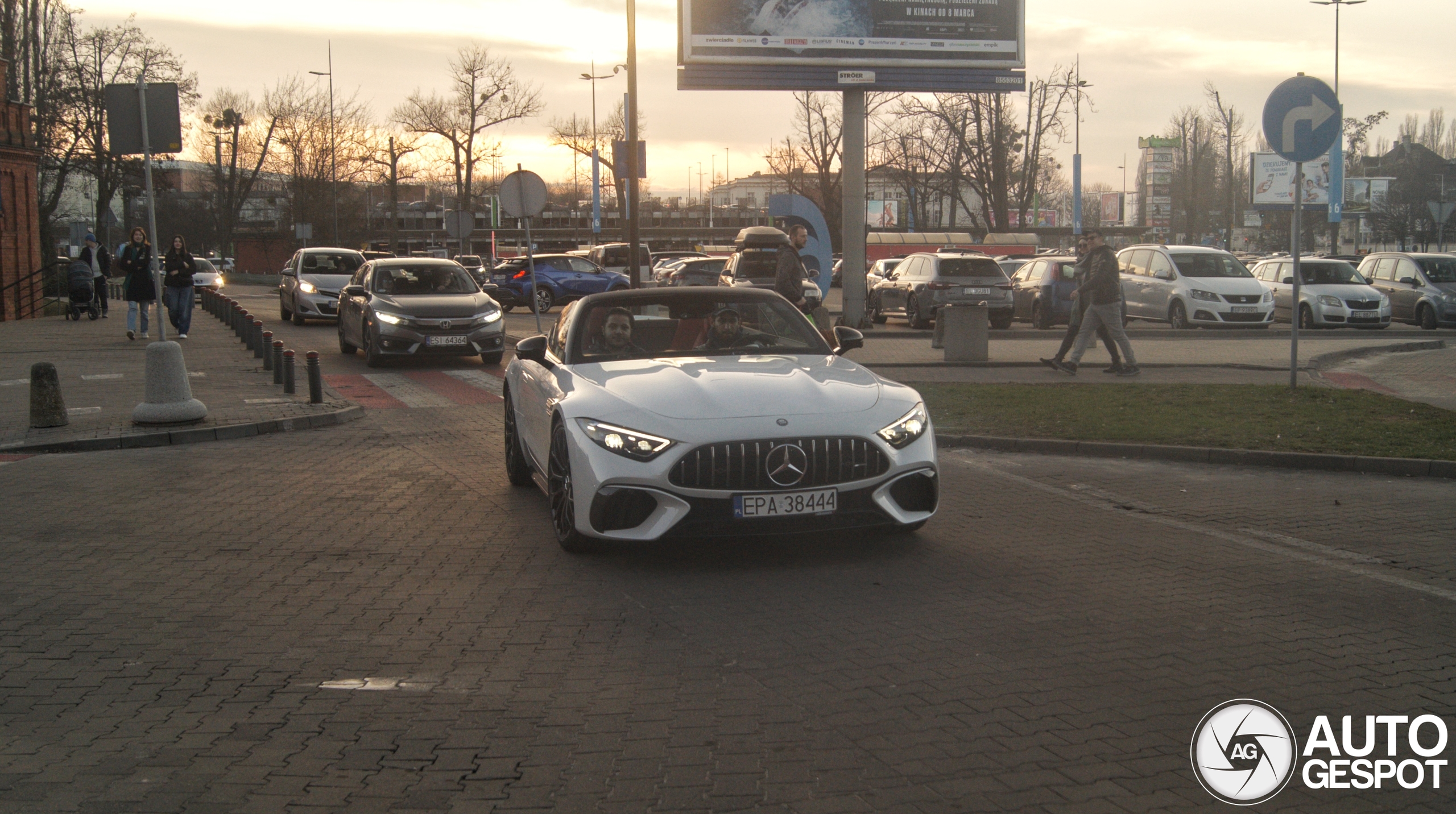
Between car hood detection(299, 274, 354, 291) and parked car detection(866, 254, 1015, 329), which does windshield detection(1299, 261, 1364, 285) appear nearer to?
parked car detection(866, 254, 1015, 329)

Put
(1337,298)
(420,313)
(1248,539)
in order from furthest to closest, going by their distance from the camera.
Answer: (1337,298), (420,313), (1248,539)

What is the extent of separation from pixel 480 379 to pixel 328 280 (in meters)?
12.2

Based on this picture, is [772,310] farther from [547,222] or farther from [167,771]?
[547,222]

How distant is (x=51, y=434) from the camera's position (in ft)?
36.3

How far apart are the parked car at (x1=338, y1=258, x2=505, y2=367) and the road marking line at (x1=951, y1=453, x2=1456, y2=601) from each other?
10553mm

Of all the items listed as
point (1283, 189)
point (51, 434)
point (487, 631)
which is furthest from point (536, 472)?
point (1283, 189)

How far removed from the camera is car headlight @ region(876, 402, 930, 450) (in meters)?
6.21

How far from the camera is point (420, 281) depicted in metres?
19.3

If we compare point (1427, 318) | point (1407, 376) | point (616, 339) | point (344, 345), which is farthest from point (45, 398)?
point (1427, 318)

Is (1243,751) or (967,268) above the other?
(967,268)

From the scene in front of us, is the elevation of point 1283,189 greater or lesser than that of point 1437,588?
greater

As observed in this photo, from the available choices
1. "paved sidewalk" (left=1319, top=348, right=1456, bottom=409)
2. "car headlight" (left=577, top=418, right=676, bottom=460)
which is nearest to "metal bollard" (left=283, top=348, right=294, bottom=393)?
"car headlight" (left=577, top=418, right=676, bottom=460)

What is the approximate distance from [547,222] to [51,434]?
124 meters

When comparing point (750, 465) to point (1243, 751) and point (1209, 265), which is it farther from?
point (1209, 265)
